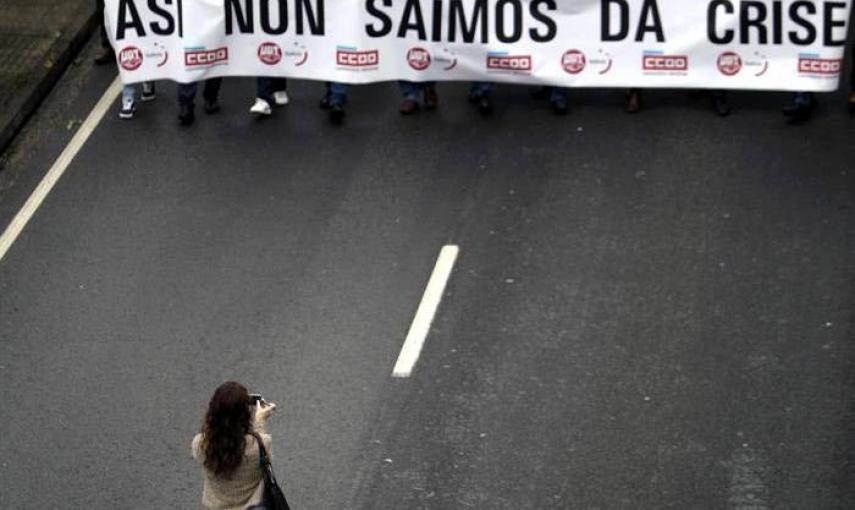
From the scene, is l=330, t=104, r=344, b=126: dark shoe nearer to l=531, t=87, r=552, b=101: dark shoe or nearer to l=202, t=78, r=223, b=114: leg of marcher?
l=202, t=78, r=223, b=114: leg of marcher

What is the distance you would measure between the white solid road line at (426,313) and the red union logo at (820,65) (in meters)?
3.77

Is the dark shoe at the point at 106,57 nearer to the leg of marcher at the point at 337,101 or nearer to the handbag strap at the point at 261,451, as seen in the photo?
the leg of marcher at the point at 337,101

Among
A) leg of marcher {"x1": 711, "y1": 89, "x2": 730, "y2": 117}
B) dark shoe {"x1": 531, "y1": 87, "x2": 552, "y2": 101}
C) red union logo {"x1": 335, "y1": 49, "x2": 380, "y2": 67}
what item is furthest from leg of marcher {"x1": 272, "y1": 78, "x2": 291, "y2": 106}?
leg of marcher {"x1": 711, "y1": 89, "x2": 730, "y2": 117}

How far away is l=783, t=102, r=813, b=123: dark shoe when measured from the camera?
15.0m

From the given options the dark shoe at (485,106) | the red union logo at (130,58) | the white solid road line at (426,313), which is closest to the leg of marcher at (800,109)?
the dark shoe at (485,106)

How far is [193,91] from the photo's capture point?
15.5 meters

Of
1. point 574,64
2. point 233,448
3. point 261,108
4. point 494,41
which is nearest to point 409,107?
point 494,41

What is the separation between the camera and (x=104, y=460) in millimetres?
11227

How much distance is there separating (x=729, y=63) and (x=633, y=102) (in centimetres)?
89

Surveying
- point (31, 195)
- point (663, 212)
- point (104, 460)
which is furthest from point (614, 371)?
point (31, 195)

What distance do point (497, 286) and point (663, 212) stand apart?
66.7 inches

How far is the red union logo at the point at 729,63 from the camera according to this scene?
49.4ft

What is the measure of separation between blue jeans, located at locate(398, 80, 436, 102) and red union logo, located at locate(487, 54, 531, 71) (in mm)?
620

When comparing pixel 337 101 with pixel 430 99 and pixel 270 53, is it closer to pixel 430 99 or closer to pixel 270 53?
pixel 270 53
